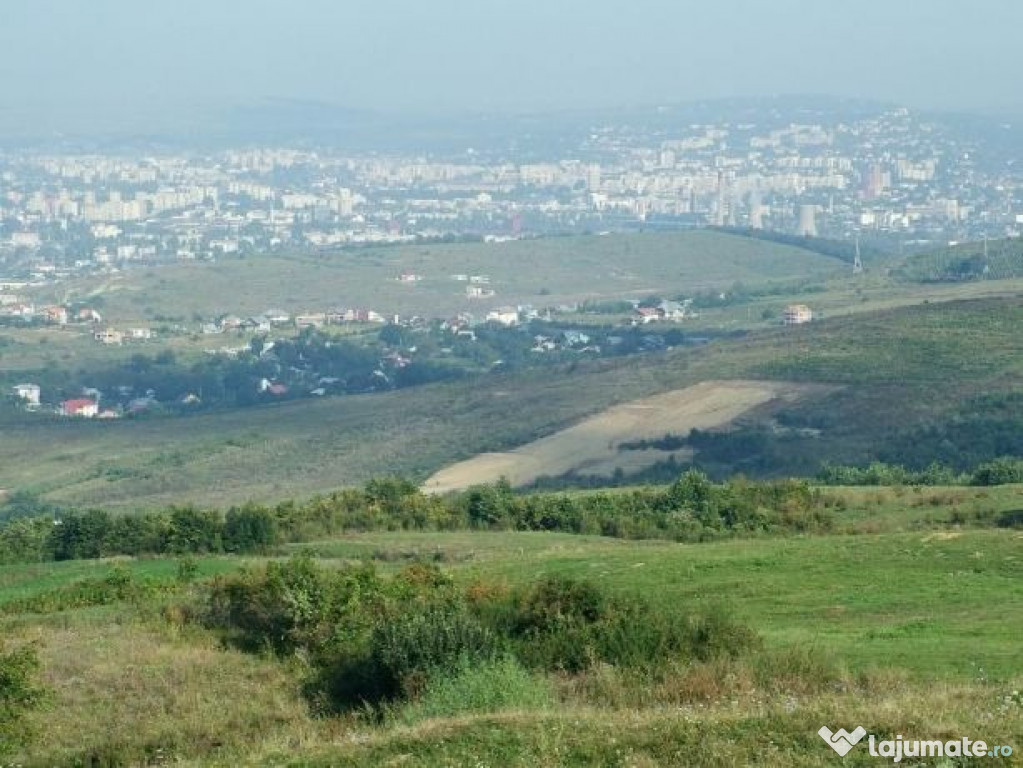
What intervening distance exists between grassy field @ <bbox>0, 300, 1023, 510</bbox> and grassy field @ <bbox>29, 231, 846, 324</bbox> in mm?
47843

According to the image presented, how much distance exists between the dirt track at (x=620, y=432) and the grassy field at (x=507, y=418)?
1093 millimetres

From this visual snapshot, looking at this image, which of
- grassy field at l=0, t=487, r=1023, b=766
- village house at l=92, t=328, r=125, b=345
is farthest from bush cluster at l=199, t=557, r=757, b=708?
village house at l=92, t=328, r=125, b=345

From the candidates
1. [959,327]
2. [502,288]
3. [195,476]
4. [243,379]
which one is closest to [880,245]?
[502,288]

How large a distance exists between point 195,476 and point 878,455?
20.2 meters

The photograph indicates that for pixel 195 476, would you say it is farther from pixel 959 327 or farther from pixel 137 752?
pixel 137 752

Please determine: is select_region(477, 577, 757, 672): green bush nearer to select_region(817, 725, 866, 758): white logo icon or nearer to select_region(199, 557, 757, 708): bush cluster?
select_region(199, 557, 757, 708): bush cluster

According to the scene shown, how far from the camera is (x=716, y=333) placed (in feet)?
295

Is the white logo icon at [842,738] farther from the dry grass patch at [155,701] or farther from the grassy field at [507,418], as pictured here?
the grassy field at [507,418]

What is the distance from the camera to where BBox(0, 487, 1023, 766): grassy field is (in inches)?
434

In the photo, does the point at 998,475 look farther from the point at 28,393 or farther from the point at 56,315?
the point at 56,315

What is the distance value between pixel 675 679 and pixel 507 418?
157ft

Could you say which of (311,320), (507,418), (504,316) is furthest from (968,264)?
(507,418)

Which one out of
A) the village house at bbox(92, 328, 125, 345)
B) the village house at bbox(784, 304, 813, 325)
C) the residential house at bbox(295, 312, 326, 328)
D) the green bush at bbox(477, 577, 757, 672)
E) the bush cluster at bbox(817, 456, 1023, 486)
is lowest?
the residential house at bbox(295, 312, 326, 328)

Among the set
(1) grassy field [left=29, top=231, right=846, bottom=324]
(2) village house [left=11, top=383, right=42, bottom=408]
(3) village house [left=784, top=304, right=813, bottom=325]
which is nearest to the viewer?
(2) village house [left=11, top=383, right=42, bottom=408]
